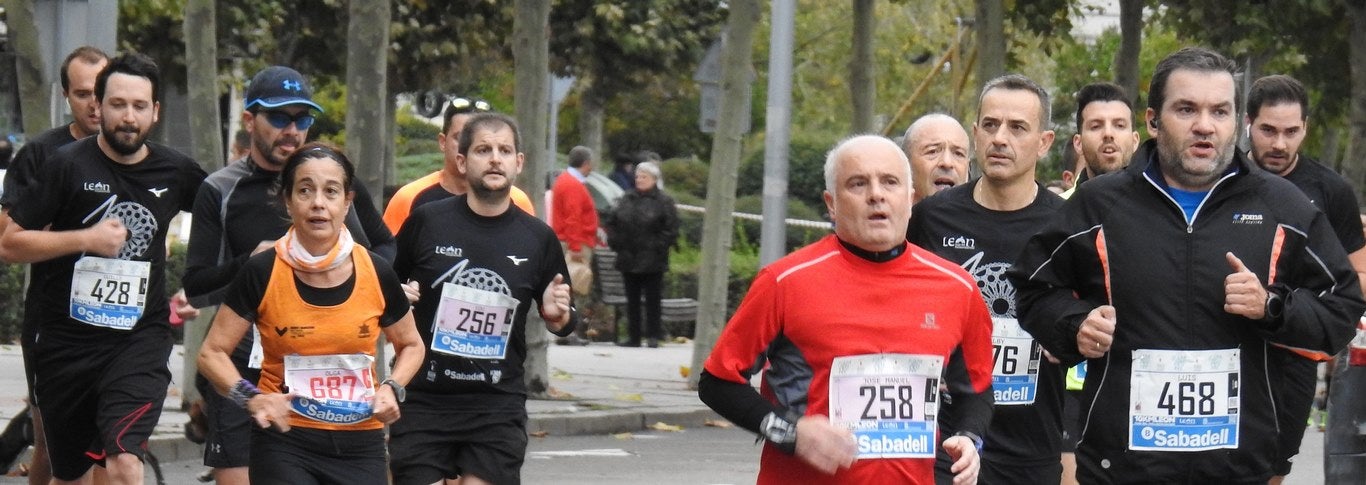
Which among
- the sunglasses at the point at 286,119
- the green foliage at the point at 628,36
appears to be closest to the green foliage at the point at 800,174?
the green foliage at the point at 628,36

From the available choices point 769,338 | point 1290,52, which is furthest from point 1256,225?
point 1290,52

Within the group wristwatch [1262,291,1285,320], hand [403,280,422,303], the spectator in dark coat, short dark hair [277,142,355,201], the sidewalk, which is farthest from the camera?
the spectator in dark coat

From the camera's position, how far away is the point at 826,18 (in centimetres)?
4806

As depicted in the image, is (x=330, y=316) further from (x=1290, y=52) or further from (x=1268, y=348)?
(x=1290, y=52)

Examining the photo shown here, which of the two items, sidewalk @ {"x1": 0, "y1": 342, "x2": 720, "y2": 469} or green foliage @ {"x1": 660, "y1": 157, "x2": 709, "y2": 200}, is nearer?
sidewalk @ {"x1": 0, "y1": 342, "x2": 720, "y2": 469}

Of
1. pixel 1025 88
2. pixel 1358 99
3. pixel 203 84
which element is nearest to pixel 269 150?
pixel 1025 88

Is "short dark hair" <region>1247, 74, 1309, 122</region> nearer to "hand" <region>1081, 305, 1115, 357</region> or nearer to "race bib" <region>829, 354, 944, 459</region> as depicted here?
"hand" <region>1081, 305, 1115, 357</region>

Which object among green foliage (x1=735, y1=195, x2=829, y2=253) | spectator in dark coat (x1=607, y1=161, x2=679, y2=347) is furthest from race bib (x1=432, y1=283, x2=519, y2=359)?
green foliage (x1=735, y1=195, x2=829, y2=253)

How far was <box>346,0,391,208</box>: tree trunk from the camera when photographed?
12234 millimetres

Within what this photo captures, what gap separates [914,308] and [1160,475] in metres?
0.79

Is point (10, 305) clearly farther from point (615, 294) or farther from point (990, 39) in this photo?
point (990, 39)

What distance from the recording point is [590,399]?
15.3 meters

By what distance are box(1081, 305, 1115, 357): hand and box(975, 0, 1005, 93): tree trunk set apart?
41.6 feet

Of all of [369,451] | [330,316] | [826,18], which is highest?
[826,18]
